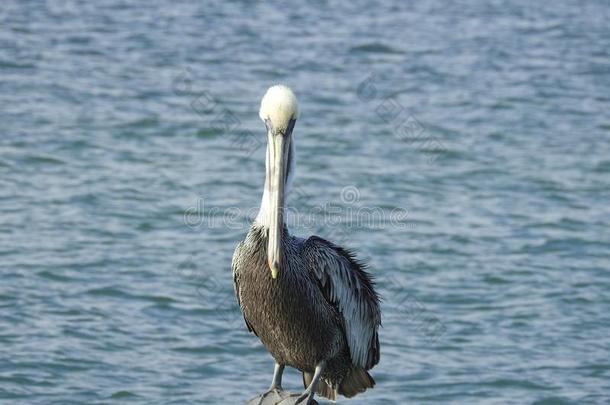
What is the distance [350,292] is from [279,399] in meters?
0.66

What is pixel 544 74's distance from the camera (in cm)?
1680

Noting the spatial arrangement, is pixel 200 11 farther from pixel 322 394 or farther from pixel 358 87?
pixel 322 394

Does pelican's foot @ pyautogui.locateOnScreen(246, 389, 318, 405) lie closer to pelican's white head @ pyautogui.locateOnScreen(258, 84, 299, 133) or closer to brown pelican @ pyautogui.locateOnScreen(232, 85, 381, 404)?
brown pelican @ pyautogui.locateOnScreen(232, 85, 381, 404)

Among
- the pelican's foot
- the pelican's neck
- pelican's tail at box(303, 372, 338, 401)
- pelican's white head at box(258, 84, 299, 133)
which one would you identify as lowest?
pelican's tail at box(303, 372, 338, 401)

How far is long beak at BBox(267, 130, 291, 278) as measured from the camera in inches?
214

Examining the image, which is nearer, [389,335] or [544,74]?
[389,335]

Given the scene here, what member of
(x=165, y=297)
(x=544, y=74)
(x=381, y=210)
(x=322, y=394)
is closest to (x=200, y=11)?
(x=544, y=74)

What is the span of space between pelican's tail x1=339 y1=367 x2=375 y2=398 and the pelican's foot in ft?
1.95

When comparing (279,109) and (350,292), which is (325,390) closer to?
(350,292)

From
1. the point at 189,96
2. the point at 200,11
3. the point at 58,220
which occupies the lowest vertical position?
the point at 58,220

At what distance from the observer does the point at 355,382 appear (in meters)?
6.48

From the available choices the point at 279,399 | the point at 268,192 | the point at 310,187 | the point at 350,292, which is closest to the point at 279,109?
the point at 268,192

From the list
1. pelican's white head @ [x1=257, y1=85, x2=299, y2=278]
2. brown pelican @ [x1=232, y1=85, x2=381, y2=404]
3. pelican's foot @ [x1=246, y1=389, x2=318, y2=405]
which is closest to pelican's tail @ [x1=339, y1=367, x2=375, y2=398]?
brown pelican @ [x1=232, y1=85, x2=381, y2=404]

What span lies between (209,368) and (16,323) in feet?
5.24
